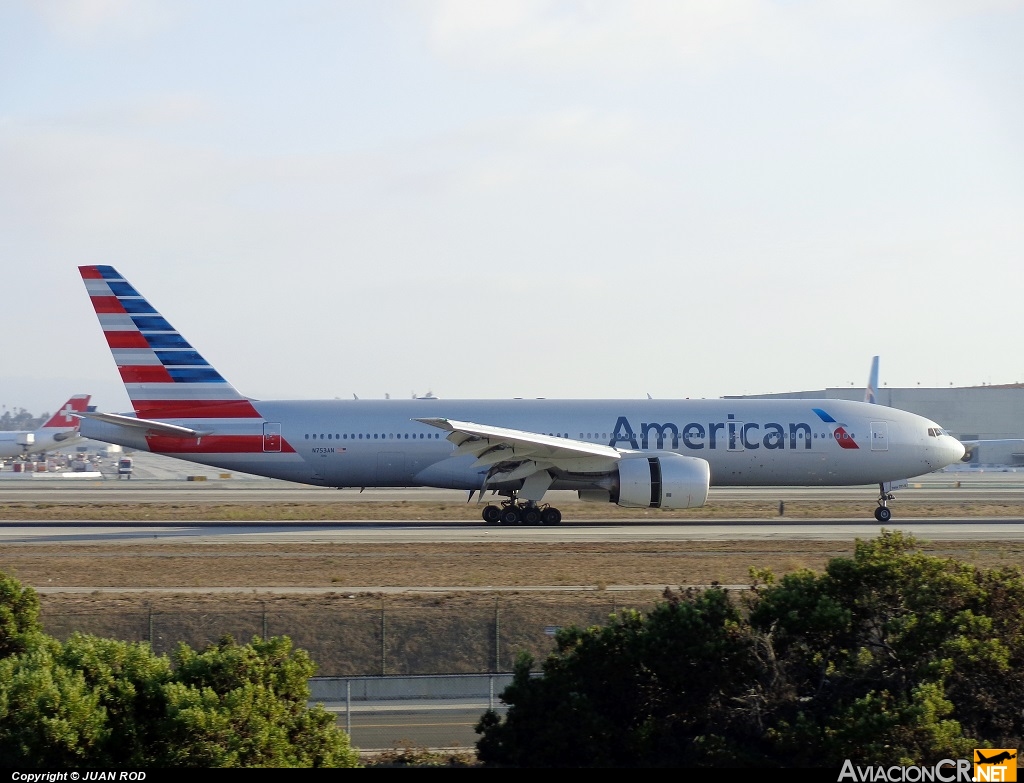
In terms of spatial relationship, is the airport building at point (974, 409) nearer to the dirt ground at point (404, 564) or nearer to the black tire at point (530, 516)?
the black tire at point (530, 516)

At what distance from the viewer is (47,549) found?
27.2 m

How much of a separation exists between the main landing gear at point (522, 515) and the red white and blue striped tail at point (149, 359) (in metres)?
9.16

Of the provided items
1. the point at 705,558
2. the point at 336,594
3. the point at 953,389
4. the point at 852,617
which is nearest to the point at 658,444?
the point at 705,558

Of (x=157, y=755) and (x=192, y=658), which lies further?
(x=192, y=658)

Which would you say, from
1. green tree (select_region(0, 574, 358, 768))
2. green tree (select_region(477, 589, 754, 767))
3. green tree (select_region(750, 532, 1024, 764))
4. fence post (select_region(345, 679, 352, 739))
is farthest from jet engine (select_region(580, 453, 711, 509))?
green tree (select_region(0, 574, 358, 768))

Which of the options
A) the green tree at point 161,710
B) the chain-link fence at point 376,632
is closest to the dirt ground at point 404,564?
the chain-link fence at point 376,632

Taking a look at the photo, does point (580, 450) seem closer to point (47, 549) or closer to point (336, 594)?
point (336, 594)

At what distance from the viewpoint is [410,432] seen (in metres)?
35.2

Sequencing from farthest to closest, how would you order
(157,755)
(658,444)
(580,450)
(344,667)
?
(658,444) < (580,450) < (344,667) < (157,755)

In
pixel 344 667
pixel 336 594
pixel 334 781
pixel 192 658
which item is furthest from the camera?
pixel 336 594

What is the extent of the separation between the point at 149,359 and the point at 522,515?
1361cm

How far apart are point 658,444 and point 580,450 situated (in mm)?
4508

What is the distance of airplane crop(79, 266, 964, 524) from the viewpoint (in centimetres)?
3466

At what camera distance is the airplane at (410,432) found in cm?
3466
